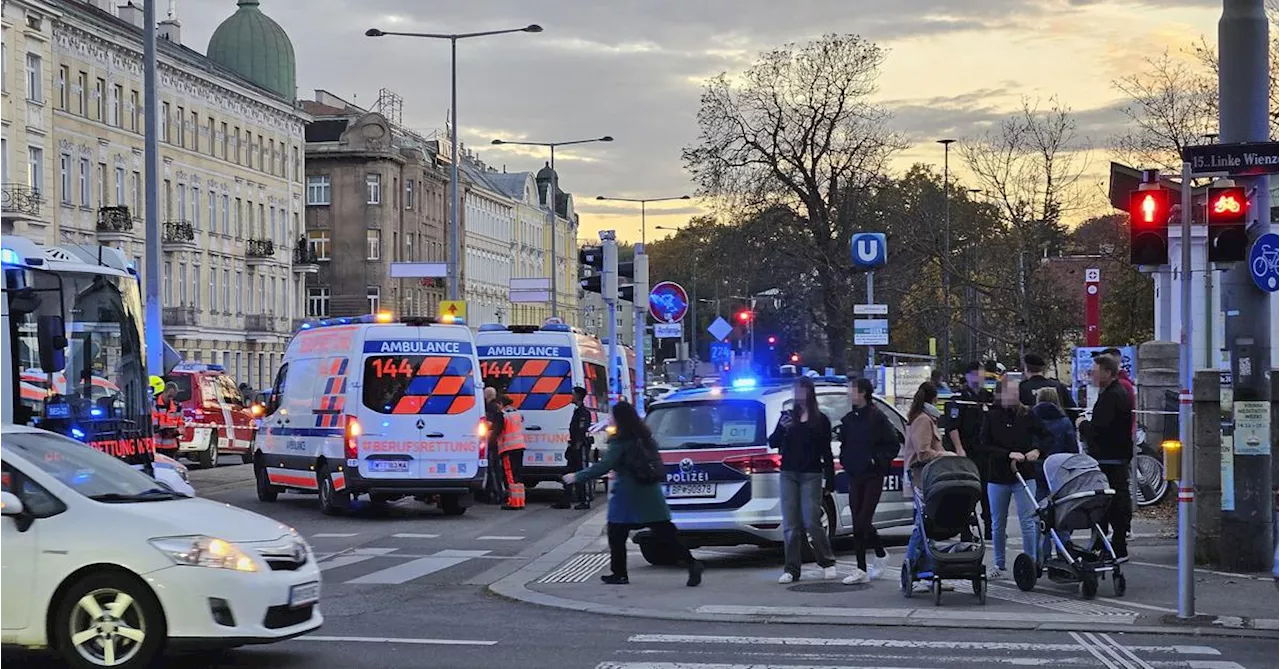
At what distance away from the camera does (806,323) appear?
219ft

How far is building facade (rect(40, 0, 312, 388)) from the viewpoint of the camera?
63250mm

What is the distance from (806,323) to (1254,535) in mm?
50970

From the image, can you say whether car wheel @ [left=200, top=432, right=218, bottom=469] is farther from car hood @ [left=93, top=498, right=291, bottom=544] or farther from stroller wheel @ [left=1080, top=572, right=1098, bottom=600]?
car hood @ [left=93, top=498, right=291, bottom=544]

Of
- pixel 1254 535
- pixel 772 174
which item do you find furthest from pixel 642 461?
pixel 772 174

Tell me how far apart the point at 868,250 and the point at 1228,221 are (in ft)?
59.2

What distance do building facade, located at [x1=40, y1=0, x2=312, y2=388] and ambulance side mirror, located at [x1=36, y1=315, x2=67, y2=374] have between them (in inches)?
1757

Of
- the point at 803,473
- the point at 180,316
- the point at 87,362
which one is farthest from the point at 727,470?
the point at 180,316

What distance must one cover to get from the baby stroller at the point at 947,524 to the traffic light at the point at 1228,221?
2.49 meters

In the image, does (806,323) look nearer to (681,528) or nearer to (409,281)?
(409,281)

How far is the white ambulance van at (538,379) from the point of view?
2839 cm

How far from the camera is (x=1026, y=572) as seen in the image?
14.9 metres

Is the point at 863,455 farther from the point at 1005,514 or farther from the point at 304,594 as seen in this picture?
the point at 304,594

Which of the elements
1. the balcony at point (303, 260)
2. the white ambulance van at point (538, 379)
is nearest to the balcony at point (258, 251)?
the balcony at point (303, 260)

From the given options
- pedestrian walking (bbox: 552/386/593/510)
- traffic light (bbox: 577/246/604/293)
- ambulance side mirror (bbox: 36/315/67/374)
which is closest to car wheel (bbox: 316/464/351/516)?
pedestrian walking (bbox: 552/386/593/510)
